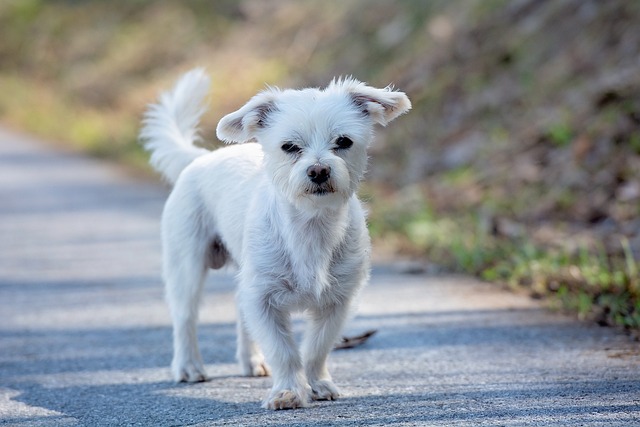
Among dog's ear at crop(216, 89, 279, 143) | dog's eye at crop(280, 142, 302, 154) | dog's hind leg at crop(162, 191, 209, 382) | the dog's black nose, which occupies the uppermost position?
dog's ear at crop(216, 89, 279, 143)

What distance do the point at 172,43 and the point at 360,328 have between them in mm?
22140

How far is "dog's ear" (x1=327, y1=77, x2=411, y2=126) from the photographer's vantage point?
5.24 m

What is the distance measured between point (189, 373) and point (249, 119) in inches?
58.5

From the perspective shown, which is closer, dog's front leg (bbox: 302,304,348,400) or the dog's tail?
dog's front leg (bbox: 302,304,348,400)

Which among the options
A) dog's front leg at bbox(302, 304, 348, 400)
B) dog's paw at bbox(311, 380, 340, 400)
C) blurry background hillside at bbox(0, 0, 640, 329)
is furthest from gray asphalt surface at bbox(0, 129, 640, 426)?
blurry background hillside at bbox(0, 0, 640, 329)

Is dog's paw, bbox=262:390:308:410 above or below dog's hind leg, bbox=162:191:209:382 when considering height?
below

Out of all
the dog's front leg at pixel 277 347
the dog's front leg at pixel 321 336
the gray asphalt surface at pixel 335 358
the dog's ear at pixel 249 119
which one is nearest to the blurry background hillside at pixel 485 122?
the gray asphalt surface at pixel 335 358

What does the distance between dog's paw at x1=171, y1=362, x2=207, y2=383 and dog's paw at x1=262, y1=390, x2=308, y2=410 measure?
89cm

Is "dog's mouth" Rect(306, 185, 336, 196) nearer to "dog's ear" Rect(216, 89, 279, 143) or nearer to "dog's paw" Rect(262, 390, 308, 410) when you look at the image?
"dog's ear" Rect(216, 89, 279, 143)

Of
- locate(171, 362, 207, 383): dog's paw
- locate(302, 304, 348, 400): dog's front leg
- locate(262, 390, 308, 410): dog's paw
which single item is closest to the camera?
locate(262, 390, 308, 410): dog's paw

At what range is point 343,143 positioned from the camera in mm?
4984

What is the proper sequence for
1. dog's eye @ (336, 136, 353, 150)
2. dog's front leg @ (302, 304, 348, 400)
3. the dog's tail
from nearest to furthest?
dog's eye @ (336, 136, 353, 150), dog's front leg @ (302, 304, 348, 400), the dog's tail

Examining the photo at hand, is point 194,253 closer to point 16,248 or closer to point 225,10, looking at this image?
point 16,248

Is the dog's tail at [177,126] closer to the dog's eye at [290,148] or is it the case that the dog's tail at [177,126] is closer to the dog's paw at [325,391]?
the dog's eye at [290,148]
